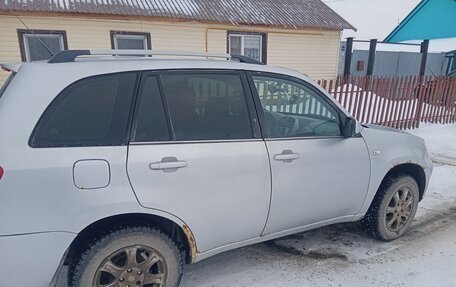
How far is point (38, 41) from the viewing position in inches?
336

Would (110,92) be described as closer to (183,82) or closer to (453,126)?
(183,82)

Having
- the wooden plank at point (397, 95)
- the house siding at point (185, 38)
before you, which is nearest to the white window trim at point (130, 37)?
the house siding at point (185, 38)

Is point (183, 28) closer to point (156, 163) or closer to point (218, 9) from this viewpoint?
point (218, 9)

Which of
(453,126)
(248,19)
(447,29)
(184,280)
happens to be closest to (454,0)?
(447,29)

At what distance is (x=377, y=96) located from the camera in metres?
8.17

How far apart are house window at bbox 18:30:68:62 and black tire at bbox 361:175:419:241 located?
328 inches

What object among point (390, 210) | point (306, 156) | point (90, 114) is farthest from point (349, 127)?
point (90, 114)

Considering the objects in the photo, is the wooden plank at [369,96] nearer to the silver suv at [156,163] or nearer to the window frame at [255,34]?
the window frame at [255,34]

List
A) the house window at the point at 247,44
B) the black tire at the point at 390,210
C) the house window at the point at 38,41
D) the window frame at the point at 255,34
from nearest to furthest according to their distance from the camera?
the black tire at the point at 390,210, the house window at the point at 38,41, the window frame at the point at 255,34, the house window at the point at 247,44

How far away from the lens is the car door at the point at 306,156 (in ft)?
8.43

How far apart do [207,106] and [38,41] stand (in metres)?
8.15

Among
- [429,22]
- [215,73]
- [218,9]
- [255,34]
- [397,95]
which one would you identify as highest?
[429,22]

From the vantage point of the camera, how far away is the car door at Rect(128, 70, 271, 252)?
2.10m

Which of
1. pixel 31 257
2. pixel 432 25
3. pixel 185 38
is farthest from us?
pixel 432 25
